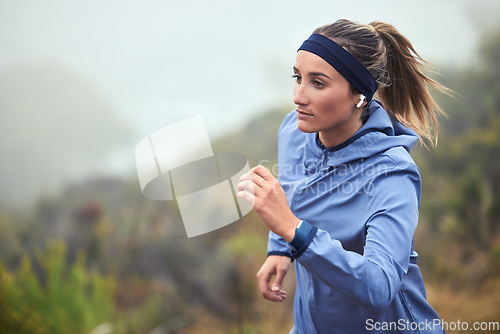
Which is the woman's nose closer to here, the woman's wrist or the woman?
the woman

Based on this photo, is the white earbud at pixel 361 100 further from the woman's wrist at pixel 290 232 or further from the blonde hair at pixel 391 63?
the woman's wrist at pixel 290 232

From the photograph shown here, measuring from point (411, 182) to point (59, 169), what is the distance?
10.4 feet

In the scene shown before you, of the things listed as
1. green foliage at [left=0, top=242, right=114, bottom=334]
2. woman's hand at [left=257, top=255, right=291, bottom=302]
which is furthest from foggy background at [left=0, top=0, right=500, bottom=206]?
woman's hand at [left=257, top=255, right=291, bottom=302]

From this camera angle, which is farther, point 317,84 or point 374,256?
point 317,84

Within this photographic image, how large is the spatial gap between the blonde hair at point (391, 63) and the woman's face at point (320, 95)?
0.33 feet

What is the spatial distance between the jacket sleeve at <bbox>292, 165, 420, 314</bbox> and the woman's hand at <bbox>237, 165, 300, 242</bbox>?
0.05 metres

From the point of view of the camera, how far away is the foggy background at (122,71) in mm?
3684

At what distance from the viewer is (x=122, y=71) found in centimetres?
383

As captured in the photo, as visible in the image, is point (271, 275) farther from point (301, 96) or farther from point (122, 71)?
point (122, 71)

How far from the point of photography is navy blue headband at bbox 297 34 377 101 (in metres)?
1.32

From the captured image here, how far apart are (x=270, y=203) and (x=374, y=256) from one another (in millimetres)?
256

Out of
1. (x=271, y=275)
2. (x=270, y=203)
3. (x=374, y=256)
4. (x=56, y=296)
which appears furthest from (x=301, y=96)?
(x=56, y=296)

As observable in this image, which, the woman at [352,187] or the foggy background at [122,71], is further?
the foggy background at [122,71]

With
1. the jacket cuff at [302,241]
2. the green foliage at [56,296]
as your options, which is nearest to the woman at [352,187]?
the jacket cuff at [302,241]
